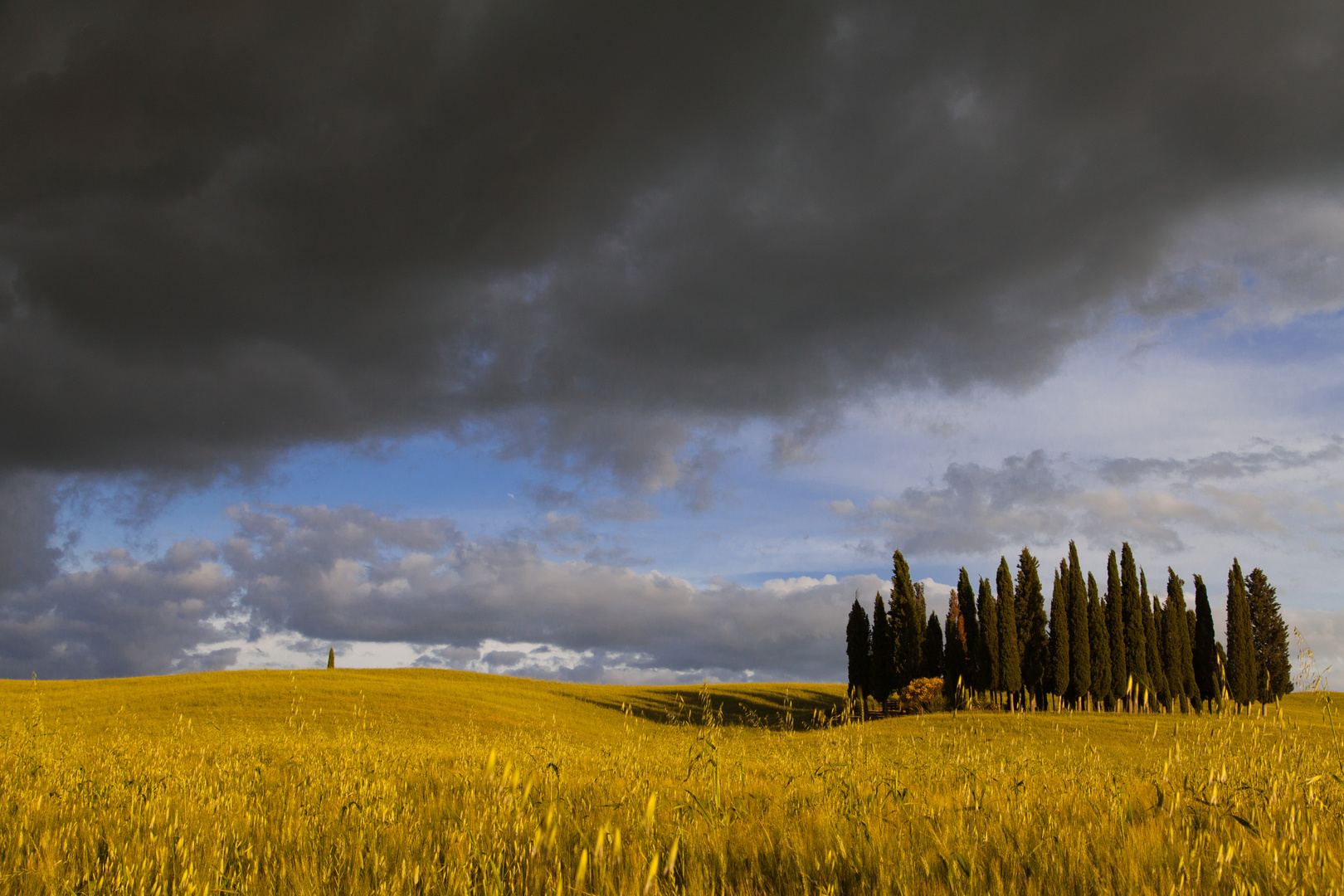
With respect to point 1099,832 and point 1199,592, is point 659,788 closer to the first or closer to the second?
point 1099,832

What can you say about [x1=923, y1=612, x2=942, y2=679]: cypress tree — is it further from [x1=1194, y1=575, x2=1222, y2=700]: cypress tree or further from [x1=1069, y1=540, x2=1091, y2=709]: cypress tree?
[x1=1194, y1=575, x2=1222, y2=700]: cypress tree

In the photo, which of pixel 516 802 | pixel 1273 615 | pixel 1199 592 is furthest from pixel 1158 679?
pixel 516 802

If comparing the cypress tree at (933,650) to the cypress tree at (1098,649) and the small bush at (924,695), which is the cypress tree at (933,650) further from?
the cypress tree at (1098,649)

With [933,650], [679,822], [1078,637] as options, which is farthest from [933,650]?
[679,822]

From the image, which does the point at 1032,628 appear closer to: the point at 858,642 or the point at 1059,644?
the point at 1059,644

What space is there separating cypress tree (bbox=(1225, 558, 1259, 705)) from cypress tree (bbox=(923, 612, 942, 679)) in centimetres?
1863

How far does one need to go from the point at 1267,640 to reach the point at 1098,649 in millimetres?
18380

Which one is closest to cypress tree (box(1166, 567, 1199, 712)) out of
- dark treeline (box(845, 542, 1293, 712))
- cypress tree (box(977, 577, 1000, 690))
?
dark treeline (box(845, 542, 1293, 712))

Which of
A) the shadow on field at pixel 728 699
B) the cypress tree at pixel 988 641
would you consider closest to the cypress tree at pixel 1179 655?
the cypress tree at pixel 988 641

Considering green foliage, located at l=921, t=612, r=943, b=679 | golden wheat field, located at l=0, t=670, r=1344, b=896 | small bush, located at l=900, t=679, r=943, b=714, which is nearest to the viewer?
golden wheat field, located at l=0, t=670, r=1344, b=896

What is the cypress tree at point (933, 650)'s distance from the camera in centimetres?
4859

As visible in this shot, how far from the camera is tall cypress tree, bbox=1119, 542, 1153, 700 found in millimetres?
46344

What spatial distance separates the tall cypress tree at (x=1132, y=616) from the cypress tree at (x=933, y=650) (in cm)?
1141

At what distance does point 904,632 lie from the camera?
48.0 metres
